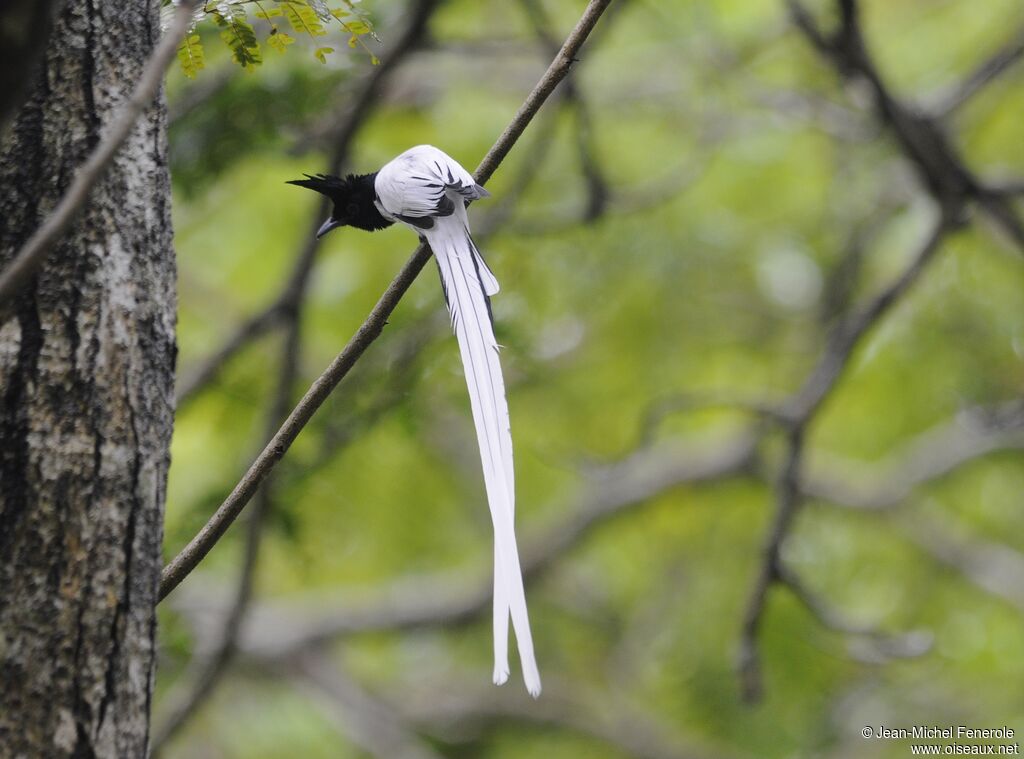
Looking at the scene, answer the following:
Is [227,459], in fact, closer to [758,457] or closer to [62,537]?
[758,457]

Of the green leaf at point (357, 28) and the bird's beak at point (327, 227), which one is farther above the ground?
the bird's beak at point (327, 227)

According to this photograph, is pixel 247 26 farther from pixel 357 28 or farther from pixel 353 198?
pixel 353 198

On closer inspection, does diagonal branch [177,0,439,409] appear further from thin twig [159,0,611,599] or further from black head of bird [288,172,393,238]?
thin twig [159,0,611,599]

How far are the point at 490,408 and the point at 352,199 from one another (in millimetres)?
1623

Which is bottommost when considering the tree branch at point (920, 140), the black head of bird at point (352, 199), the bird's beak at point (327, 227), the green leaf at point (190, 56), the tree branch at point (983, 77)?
the green leaf at point (190, 56)

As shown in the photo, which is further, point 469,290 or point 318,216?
point 318,216

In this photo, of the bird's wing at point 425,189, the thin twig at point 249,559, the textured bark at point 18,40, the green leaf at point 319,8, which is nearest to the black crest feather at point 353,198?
the bird's wing at point 425,189

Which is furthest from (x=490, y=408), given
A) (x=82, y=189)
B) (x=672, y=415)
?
(x=672, y=415)

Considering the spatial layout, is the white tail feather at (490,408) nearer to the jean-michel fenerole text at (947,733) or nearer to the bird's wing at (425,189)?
the bird's wing at (425,189)

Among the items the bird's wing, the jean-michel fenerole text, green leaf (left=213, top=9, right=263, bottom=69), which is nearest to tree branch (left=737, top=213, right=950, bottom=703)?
the bird's wing

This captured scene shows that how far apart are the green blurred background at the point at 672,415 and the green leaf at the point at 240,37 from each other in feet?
12.1

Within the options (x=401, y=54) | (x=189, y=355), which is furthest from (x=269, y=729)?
(x=401, y=54)

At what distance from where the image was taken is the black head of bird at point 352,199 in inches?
144

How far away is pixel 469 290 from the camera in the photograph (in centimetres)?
277
